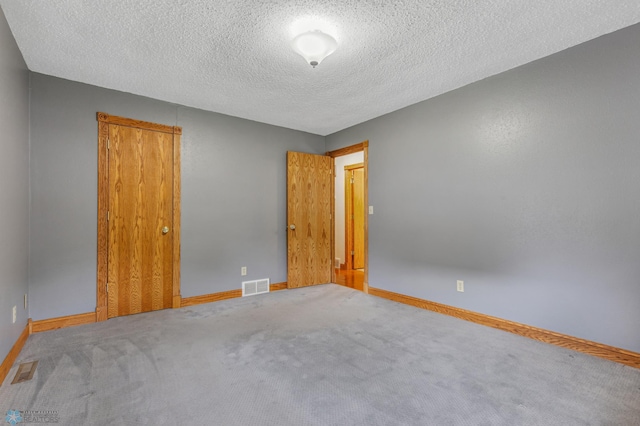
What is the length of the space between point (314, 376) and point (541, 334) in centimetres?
203

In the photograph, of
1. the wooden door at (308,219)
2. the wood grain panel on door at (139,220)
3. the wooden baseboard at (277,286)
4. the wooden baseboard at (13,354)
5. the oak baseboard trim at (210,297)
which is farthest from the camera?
the wooden door at (308,219)

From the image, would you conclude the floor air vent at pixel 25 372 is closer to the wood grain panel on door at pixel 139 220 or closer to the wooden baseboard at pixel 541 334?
the wood grain panel on door at pixel 139 220

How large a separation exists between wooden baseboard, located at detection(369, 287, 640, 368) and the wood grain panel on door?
3004mm

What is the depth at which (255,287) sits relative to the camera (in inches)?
162

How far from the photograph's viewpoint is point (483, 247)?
9.72 feet

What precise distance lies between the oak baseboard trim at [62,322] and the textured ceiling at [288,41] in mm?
2357

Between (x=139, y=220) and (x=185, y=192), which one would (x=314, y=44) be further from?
(x=139, y=220)

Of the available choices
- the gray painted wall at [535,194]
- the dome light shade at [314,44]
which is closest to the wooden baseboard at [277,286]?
the gray painted wall at [535,194]

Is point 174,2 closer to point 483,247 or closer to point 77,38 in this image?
point 77,38

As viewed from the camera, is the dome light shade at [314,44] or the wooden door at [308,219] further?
the wooden door at [308,219]

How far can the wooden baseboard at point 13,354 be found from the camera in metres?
1.93

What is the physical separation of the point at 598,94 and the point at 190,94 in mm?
3785

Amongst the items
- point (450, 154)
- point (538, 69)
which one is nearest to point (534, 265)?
point (450, 154)

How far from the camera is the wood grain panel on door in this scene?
10.3ft
